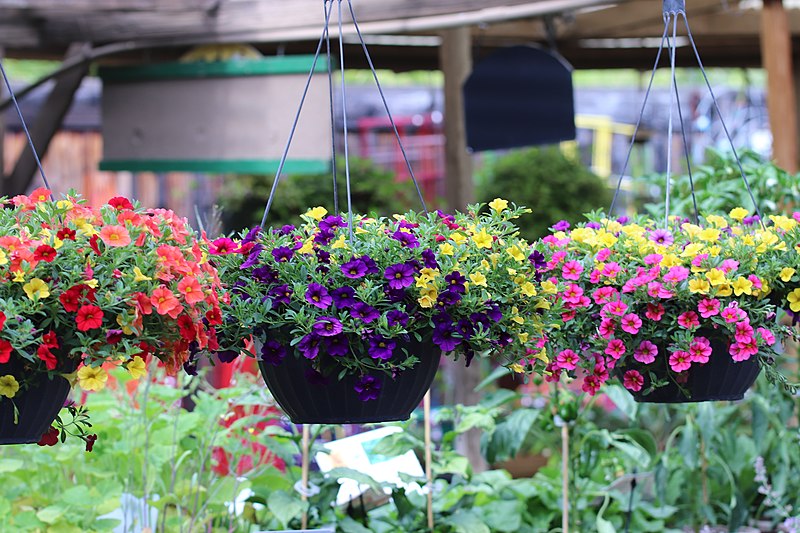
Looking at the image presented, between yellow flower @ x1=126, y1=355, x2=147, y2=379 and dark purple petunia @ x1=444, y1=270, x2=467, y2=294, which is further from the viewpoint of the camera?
dark purple petunia @ x1=444, y1=270, x2=467, y2=294

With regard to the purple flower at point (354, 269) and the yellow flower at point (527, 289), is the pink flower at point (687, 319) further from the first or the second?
the purple flower at point (354, 269)

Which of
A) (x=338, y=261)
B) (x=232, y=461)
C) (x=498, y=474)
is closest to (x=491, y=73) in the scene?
(x=498, y=474)

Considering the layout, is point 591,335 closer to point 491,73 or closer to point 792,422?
point 792,422

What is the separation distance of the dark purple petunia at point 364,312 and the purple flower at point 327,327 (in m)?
Answer: 0.03

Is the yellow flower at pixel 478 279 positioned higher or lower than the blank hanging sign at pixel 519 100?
lower

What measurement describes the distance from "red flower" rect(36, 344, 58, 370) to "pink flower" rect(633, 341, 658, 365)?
0.91 m

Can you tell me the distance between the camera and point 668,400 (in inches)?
74.1

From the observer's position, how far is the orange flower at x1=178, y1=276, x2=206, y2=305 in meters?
1.44

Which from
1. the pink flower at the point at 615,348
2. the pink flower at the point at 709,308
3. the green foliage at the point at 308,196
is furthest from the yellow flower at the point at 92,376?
the green foliage at the point at 308,196

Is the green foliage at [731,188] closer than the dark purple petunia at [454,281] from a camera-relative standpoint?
No

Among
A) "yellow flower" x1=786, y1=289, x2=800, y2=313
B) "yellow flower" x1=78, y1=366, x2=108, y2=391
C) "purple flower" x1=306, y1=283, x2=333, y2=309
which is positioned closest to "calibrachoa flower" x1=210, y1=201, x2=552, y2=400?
"purple flower" x1=306, y1=283, x2=333, y2=309

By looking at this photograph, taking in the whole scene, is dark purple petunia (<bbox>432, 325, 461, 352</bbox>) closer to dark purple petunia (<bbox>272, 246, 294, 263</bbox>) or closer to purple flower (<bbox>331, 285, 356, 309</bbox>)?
purple flower (<bbox>331, 285, 356, 309</bbox>)

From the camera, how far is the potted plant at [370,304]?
61.4 inches

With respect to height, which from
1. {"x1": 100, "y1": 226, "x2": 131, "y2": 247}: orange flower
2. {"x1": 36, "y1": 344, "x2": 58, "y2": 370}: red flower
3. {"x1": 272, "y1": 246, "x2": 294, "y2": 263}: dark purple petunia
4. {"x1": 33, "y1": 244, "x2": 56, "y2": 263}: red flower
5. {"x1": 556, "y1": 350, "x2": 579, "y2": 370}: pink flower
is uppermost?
{"x1": 100, "y1": 226, "x2": 131, "y2": 247}: orange flower
